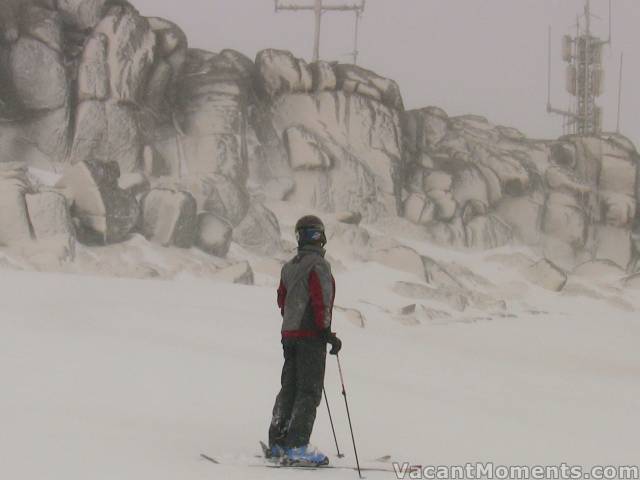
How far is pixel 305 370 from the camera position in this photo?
4.70 metres

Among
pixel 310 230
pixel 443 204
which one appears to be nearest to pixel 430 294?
pixel 443 204

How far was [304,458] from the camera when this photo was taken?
4598 mm

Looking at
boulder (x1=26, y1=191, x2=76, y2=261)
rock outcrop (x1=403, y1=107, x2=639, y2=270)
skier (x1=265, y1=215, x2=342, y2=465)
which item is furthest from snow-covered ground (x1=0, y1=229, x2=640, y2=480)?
rock outcrop (x1=403, y1=107, x2=639, y2=270)

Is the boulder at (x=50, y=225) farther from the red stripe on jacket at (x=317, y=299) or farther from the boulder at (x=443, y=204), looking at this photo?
the boulder at (x=443, y=204)

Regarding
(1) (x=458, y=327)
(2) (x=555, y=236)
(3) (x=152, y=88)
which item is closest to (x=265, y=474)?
(1) (x=458, y=327)

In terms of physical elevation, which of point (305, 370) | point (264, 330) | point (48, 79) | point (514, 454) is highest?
point (48, 79)

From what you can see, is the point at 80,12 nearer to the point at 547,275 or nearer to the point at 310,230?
the point at 547,275

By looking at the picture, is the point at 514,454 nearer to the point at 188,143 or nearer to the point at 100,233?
the point at 100,233

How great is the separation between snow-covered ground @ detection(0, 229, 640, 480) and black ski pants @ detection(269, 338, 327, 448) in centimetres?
23

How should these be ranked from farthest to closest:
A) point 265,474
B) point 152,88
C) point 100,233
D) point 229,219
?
point 152,88 → point 229,219 → point 100,233 → point 265,474

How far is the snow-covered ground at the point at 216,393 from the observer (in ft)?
14.8

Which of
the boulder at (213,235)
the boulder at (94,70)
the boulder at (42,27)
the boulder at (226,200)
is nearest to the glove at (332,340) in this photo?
the boulder at (213,235)

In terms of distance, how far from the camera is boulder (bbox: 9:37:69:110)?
19141 mm

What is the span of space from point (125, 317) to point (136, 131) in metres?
10.3
